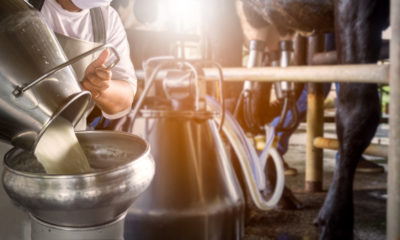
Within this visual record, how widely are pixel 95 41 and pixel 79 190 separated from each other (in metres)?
0.53

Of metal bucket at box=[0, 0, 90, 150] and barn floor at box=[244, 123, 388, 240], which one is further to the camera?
barn floor at box=[244, 123, 388, 240]

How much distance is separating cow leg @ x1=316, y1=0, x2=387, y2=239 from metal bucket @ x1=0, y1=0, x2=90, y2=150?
1116mm

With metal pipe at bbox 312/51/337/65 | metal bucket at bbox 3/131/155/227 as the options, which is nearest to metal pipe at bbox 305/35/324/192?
metal pipe at bbox 312/51/337/65

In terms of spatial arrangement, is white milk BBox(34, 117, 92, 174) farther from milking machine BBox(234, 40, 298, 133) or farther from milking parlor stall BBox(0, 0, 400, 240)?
milking machine BBox(234, 40, 298, 133)

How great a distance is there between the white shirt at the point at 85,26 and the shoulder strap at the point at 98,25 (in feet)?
0.06

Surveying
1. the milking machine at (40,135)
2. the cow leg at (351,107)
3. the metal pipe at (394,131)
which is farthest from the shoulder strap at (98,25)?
the cow leg at (351,107)

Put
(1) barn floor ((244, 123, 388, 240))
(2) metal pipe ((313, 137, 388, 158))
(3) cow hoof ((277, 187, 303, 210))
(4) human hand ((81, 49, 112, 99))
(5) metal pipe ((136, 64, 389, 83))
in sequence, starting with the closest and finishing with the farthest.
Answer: (4) human hand ((81, 49, 112, 99)) < (5) metal pipe ((136, 64, 389, 83)) < (1) barn floor ((244, 123, 388, 240)) < (2) metal pipe ((313, 137, 388, 158)) < (3) cow hoof ((277, 187, 303, 210))

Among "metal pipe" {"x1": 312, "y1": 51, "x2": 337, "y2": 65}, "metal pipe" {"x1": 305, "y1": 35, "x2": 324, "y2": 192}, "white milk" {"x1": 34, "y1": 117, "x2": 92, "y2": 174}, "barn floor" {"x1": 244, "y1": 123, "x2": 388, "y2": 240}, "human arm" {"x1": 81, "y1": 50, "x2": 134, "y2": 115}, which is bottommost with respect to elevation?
"barn floor" {"x1": 244, "y1": 123, "x2": 388, "y2": 240}

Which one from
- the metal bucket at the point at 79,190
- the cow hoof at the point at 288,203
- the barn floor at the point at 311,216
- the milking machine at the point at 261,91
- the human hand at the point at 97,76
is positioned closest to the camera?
the metal bucket at the point at 79,190

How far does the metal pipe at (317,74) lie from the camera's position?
1.12 meters

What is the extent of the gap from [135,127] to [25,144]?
0.54 metres

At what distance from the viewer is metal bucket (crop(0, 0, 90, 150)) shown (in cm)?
62

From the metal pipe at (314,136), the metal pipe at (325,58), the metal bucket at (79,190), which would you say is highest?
the metal pipe at (325,58)

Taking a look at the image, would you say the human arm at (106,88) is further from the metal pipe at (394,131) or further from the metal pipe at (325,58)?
the metal pipe at (325,58)
